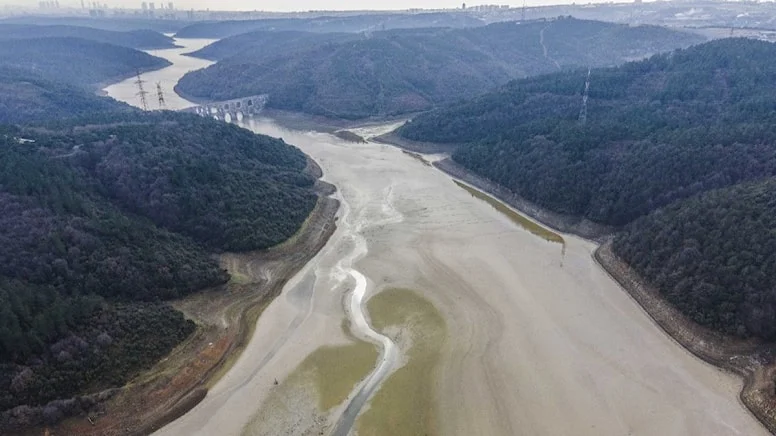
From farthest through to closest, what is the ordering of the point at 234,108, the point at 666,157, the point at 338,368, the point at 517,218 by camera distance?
the point at 234,108 → the point at 517,218 → the point at 666,157 → the point at 338,368

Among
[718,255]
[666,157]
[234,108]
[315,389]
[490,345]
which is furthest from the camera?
[234,108]

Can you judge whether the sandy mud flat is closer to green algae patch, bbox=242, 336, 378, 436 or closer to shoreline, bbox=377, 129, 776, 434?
green algae patch, bbox=242, 336, 378, 436

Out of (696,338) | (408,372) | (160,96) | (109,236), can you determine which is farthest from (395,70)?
(408,372)

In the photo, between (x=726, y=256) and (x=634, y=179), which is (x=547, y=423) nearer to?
(x=726, y=256)

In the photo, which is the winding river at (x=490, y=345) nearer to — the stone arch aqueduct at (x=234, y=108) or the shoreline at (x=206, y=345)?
the shoreline at (x=206, y=345)

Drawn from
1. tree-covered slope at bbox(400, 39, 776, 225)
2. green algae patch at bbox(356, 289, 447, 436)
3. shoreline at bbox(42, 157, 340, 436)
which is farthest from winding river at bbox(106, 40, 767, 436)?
tree-covered slope at bbox(400, 39, 776, 225)

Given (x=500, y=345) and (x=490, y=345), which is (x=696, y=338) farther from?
(x=490, y=345)

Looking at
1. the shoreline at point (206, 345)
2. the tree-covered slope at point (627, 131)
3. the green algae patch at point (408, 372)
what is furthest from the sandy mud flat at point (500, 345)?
the tree-covered slope at point (627, 131)
